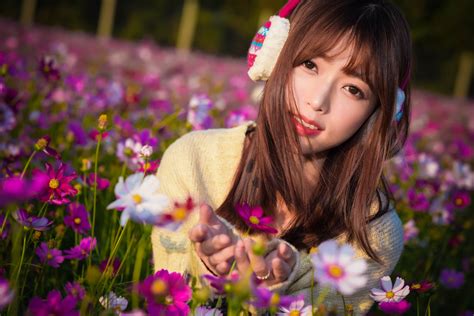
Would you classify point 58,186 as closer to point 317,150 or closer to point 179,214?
point 179,214

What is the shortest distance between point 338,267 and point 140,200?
0.31 meters

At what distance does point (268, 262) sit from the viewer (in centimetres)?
122

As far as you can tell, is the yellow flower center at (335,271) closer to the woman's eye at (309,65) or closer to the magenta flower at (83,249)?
the magenta flower at (83,249)

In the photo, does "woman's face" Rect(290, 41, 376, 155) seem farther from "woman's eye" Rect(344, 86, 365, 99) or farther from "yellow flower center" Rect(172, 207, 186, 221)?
"yellow flower center" Rect(172, 207, 186, 221)

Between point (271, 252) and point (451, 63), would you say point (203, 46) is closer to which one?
point (451, 63)

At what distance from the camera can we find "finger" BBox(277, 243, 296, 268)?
1.09m

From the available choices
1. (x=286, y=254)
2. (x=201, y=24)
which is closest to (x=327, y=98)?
(x=286, y=254)

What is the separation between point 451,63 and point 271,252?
23.8 metres

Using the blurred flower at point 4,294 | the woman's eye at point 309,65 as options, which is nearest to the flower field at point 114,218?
the blurred flower at point 4,294

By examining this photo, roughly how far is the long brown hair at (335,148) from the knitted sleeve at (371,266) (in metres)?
0.04

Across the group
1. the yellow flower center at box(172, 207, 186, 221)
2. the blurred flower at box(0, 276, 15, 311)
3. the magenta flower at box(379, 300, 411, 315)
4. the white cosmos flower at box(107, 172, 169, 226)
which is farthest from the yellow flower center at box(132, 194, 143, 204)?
the magenta flower at box(379, 300, 411, 315)

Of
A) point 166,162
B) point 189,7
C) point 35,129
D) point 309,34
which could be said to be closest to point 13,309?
point 166,162

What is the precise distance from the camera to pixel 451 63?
900 inches

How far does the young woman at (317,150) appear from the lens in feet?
4.72
